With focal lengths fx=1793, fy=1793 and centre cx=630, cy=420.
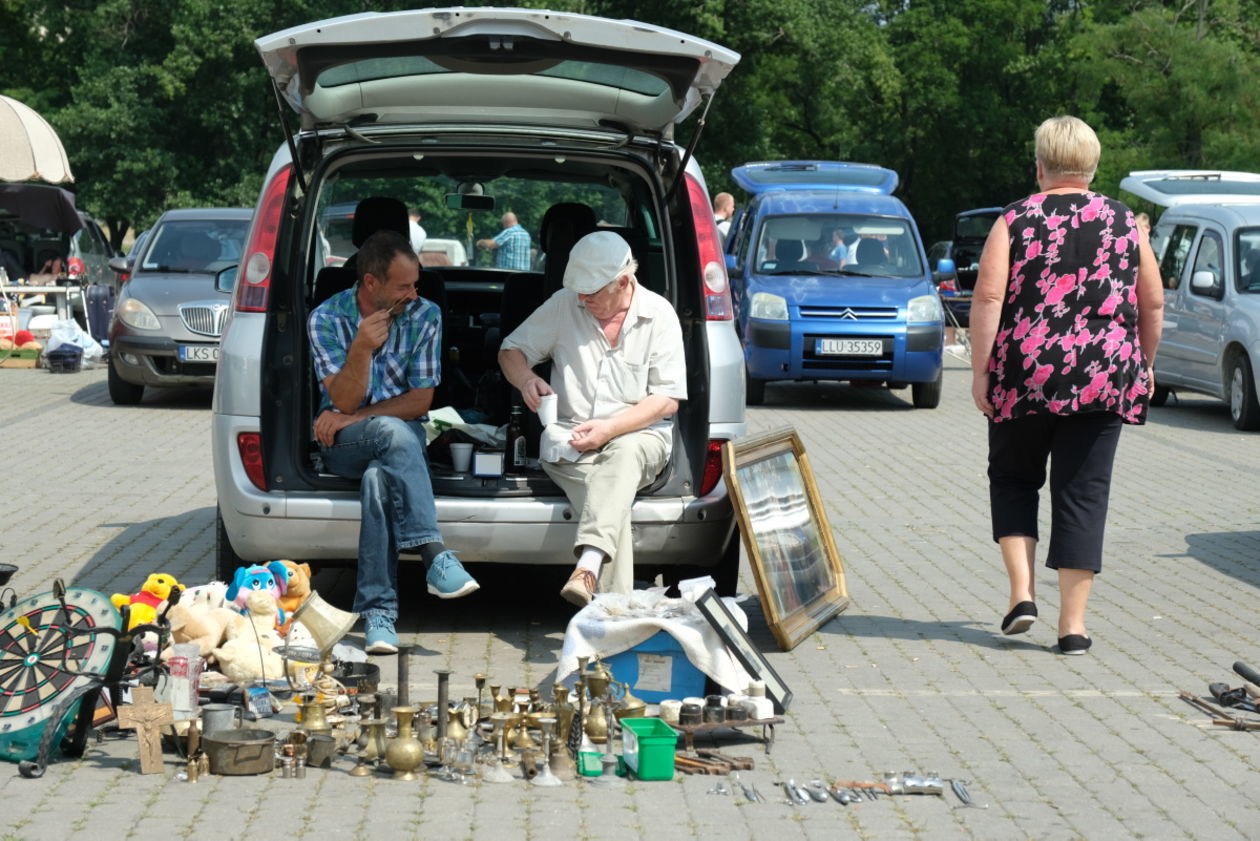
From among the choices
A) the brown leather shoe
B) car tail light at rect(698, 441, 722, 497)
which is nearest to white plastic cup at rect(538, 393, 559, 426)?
car tail light at rect(698, 441, 722, 497)

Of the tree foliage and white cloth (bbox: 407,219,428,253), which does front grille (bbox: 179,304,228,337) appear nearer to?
white cloth (bbox: 407,219,428,253)

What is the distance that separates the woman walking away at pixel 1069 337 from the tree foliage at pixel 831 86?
27009mm

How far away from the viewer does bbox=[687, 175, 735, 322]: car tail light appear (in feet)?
22.4

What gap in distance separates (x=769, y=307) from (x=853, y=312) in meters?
0.79

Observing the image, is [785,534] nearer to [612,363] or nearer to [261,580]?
[612,363]

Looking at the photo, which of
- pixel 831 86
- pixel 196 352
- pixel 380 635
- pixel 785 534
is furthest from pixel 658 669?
pixel 831 86

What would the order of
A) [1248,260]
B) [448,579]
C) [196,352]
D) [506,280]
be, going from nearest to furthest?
1. [448,579]
2. [506,280]
3. [196,352]
4. [1248,260]

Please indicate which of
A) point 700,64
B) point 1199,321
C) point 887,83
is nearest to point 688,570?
point 700,64

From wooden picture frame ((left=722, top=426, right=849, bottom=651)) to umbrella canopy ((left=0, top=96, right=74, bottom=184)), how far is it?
39.0 ft

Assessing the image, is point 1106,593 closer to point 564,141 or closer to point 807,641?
point 807,641

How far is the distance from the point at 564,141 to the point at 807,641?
212 cm

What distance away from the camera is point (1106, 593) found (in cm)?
797

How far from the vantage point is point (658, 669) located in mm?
5707

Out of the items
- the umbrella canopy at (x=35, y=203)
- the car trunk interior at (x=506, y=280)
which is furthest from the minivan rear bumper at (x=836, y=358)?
the umbrella canopy at (x=35, y=203)
